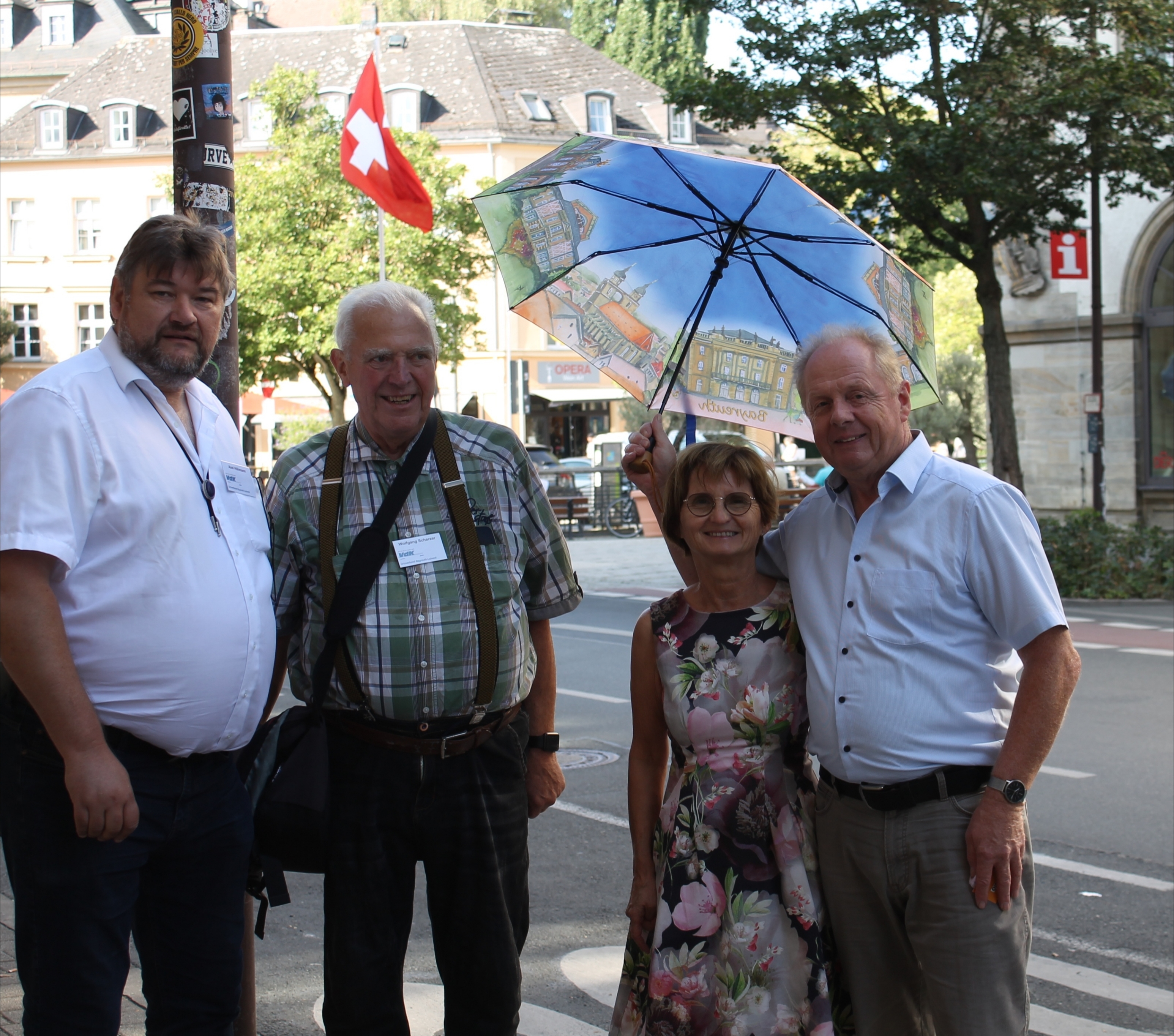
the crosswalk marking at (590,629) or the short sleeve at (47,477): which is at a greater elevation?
the short sleeve at (47,477)

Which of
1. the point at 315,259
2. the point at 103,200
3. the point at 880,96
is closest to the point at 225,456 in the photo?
the point at 880,96

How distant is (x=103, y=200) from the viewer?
2051 inches

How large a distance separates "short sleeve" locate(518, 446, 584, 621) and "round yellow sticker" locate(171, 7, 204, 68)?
57.6 inches

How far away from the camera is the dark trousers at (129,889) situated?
2.70m

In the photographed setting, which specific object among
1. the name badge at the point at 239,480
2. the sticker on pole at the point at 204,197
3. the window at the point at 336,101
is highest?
the window at the point at 336,101

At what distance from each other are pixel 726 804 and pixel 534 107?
1940 inches

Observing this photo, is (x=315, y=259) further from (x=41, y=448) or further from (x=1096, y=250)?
(x=41, y=448)

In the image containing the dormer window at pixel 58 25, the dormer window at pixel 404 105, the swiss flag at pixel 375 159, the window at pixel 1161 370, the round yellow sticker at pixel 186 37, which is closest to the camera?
the round yellow sticker at pixel 186 37

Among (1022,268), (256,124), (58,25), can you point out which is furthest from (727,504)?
(58,25)

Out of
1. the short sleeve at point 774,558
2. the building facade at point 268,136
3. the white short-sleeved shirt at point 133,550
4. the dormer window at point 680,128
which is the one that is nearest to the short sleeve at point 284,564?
the white short-sleeved shirt at point 133,550

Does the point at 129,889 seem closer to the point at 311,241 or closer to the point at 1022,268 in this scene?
the point at 1022,268

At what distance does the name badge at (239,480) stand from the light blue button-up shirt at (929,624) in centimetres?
133

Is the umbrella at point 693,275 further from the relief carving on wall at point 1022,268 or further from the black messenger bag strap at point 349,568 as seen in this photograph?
the relief carving on wall at point 1022,268

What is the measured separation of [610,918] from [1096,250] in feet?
52.2
